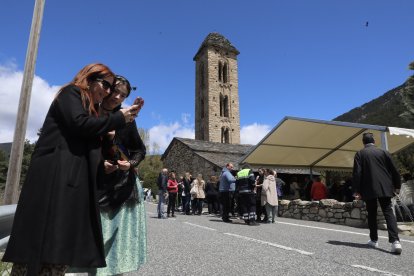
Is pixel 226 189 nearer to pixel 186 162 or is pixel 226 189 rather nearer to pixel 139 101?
pixel 139 101

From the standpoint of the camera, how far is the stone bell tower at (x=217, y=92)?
50812 millimetres

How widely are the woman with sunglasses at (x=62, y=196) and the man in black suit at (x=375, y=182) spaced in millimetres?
4646

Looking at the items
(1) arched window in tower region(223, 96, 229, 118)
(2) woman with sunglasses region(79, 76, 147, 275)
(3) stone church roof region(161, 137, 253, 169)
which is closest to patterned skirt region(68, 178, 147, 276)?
(2) woman with sunglasses region(79, 76, 147, 275)

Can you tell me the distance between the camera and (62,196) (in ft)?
5.51

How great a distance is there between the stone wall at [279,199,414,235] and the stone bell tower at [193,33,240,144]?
123 ft

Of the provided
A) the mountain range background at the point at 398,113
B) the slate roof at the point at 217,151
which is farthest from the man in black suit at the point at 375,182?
the slate roof at the point at 217,151

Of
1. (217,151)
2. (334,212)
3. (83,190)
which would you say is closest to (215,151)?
(217,151)

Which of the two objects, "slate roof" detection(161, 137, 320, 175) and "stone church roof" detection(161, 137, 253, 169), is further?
"stone church roof" detection(161, 137, 253, 169)

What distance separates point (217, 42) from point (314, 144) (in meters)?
42.0

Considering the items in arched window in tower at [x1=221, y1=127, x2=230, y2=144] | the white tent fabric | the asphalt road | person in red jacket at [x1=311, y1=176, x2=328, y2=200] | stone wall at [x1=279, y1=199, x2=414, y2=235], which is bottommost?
the asphalt road

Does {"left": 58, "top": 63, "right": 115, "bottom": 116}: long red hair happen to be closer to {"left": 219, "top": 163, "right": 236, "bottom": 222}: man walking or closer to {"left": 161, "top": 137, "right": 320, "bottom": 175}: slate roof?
{"left": 219, "top": 163, "right": 236, "bottom": 222}: man walking

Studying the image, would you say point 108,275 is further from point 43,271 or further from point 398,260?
point 398,260

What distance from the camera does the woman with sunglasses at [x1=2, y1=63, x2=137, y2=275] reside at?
162 cm

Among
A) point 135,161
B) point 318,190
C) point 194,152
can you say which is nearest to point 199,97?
point 194,152
